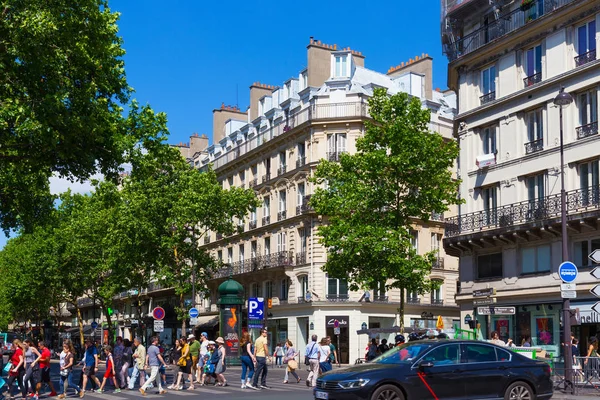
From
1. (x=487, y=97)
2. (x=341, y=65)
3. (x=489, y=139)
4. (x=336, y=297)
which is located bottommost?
(x=336, y=297)

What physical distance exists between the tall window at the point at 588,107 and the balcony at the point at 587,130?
16 centimetres

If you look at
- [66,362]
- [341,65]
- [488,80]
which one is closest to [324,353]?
[66,362]

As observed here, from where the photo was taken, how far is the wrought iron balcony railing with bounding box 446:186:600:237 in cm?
3072

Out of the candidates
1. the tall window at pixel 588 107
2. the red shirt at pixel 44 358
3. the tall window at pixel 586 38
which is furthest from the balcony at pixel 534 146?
the red shirt at pixel 44 358

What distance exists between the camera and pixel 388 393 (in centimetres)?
1410

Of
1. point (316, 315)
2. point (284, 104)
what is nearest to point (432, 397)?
point (316, 315)

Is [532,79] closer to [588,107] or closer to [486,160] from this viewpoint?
[588,107]

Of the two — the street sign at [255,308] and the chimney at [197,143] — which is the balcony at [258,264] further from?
the chimney at [197,143]

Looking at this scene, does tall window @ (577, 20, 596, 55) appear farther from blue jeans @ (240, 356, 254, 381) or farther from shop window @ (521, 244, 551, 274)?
blue jeans @ (240, 356, 254, 381)

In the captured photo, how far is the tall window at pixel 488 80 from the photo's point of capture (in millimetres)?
36438

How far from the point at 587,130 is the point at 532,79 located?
3.90 meters

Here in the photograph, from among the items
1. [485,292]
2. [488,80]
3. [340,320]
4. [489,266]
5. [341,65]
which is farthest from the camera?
[341,65]

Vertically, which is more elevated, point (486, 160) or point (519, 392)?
point (486, 160)

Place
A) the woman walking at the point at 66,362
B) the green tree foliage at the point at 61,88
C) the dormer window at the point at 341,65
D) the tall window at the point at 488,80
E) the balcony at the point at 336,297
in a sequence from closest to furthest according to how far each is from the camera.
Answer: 1. the green tree foliage at the point at 61,88
2. the woman walking at the point at 66,362
3. the tall window at the point at 488,80
4. the balcony at the point at 336,297
5. the dormer window at the point at 341,65
